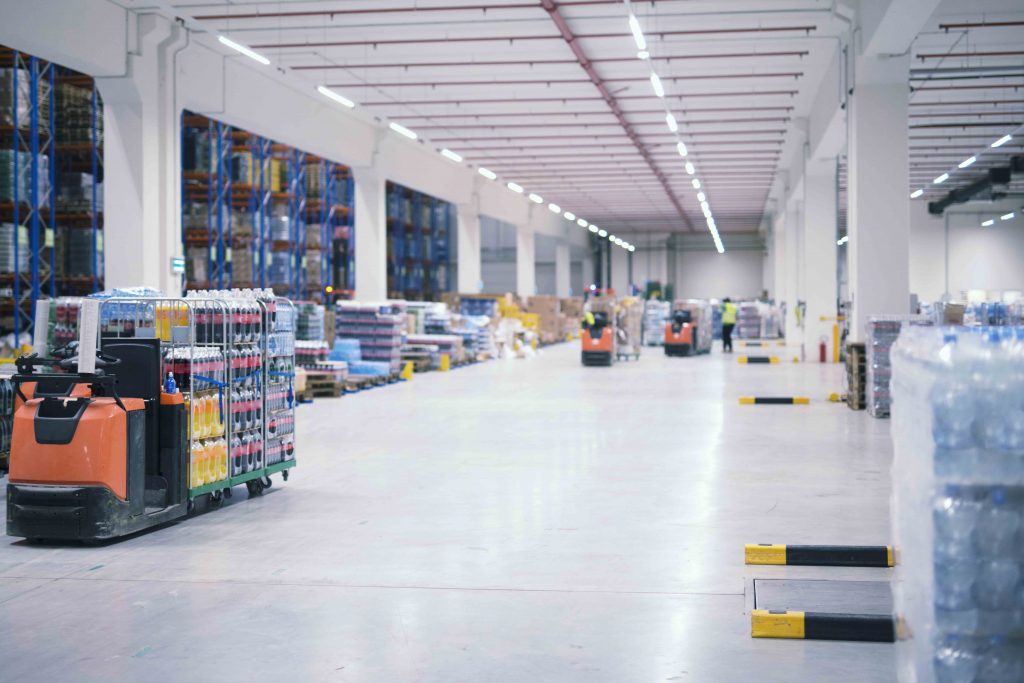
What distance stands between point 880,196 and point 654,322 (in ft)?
80.6

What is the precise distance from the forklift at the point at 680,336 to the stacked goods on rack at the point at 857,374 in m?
15.8

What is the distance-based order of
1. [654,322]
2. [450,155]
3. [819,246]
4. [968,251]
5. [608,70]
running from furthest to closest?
[968,251] < [654,322] < [450,155] < [819,246] < [608,70]

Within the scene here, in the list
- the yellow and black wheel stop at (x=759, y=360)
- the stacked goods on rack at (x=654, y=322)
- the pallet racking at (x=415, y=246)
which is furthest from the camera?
the stacked goods on rack at (x=654, y=322)

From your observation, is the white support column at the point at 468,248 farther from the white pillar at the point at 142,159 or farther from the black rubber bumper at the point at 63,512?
the black rubber bumper at the point at 63,512

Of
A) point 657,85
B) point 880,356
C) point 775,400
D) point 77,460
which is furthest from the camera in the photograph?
point 657,85

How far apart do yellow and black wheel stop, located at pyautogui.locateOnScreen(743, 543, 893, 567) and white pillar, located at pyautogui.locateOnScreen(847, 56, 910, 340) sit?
367 inches

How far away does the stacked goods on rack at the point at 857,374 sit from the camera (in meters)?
15.2

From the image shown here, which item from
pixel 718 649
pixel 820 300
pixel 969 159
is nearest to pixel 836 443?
pixel 718 649

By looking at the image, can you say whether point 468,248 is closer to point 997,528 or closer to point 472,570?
point 472,570

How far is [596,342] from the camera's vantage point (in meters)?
26.5

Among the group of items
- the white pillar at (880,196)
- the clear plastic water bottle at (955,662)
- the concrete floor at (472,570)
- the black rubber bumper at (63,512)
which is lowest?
the concrete floor at (472,570)

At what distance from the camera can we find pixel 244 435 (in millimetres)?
8445

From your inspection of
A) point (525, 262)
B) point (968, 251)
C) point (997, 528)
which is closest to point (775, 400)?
point (997, 528)

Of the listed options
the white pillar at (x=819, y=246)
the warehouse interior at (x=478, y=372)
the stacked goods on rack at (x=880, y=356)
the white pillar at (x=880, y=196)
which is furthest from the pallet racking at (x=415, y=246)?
the stacked goods on rack at (x=880, y=356)
